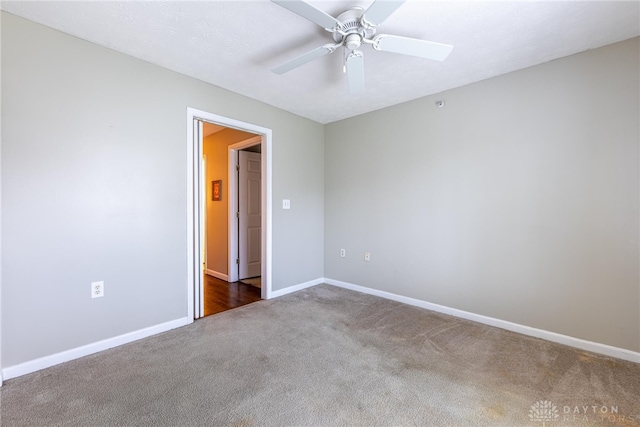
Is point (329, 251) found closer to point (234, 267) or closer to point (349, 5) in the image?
point (234, 267)

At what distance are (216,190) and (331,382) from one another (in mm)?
3550

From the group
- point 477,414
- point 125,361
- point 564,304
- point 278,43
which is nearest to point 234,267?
point 125,361

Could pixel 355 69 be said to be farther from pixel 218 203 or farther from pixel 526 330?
pixel 218 203

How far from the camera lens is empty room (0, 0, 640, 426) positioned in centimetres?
170

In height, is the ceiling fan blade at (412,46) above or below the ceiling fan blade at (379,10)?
below

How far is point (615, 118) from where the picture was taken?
2.09m

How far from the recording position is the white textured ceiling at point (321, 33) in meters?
1.74

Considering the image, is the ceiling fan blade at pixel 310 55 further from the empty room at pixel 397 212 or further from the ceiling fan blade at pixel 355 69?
the ceiling fan blade at pixel 355 69

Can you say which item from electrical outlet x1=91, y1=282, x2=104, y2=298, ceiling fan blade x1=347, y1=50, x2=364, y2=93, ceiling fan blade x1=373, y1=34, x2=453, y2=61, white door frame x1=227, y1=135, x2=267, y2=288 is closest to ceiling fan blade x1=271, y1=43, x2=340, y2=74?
ceiling fan blade x1=347, y1=50, x2=364, y2=93

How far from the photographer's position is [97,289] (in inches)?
85.1

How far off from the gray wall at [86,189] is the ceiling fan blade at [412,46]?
1.85 meters

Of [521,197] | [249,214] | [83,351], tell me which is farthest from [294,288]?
[521,197]

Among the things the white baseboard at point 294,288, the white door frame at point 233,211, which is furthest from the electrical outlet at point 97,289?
the white door frame at point 233,211

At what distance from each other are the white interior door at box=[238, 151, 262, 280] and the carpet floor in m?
1.84
